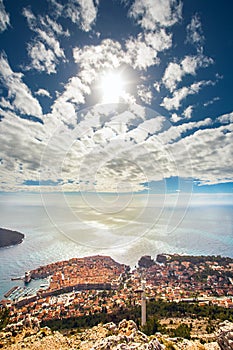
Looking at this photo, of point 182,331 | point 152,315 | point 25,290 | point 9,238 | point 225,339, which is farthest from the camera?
point 9,238

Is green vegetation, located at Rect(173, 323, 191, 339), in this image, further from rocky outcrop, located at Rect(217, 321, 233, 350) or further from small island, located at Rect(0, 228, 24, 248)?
small island, located at Rect(0, 228, 24, 248)

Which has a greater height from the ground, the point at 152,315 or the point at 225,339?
the point at 225,339

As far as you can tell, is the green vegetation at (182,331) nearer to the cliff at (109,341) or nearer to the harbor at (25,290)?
the cliff at (109,341)

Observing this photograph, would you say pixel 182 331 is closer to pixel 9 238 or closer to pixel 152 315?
pixel 152 315

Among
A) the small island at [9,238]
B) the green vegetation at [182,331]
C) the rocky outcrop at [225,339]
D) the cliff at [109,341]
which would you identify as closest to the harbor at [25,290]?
the cliff at [109,341]

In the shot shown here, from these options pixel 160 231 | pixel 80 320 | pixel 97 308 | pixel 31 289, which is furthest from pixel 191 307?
pixel 160 231

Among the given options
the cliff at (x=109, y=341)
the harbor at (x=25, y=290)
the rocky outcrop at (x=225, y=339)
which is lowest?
the harbor at (x=25, y=290)

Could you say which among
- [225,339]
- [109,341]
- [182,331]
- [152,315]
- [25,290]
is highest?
[225,339]

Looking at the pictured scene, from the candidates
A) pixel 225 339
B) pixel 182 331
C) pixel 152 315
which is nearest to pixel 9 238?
pixel 152 315
